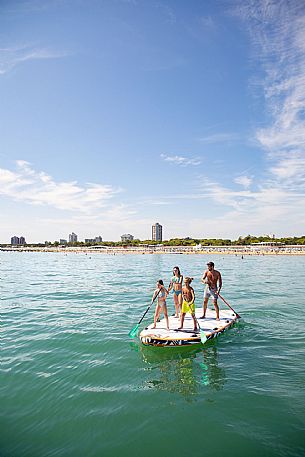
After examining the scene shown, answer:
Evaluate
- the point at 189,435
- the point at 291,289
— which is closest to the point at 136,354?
the point at 189,435

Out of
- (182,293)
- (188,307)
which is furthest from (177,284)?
(188,307)

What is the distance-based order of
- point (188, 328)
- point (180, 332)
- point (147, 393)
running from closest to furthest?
point (147, 393) → point (180, 332) → point (188, 328)

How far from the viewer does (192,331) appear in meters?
10.9

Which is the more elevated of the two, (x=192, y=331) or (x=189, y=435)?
(x=192, y=331)

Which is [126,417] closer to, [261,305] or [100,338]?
[100,338]

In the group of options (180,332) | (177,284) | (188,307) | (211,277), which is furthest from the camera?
(211,277)

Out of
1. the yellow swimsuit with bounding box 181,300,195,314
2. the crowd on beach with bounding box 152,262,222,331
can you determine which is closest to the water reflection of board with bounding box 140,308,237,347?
the crowd on beach with bounding box 152,262,222,331

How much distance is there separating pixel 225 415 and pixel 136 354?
13.6ft

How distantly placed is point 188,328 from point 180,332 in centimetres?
61

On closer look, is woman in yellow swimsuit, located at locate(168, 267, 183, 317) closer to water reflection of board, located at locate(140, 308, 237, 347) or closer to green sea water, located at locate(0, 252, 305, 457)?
water reflection of board, located at locate(140, 308, 237, 347)

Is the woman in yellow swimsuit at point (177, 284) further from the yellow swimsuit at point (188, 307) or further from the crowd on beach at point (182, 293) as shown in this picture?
the yellow swimsuit at point (188, 307)

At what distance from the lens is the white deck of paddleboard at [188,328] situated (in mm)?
10422

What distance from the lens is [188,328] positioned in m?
11.3

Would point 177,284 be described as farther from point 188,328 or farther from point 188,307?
point 188,328
